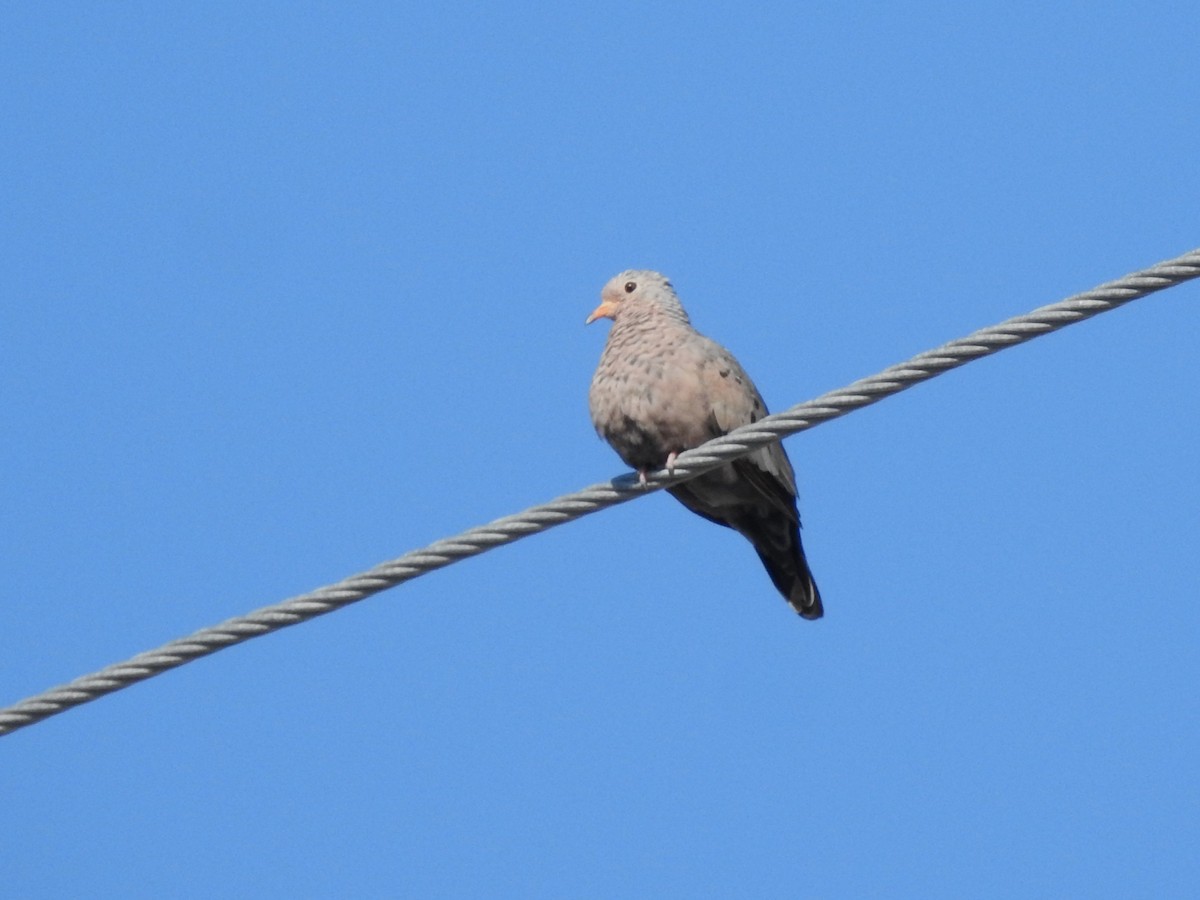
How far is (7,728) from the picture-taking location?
4824mm

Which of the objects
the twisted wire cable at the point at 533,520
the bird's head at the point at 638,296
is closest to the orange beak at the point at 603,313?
the bird's head at the point at 638,296

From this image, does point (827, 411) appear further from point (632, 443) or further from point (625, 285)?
point (625, 285)

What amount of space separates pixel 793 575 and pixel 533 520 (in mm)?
2310

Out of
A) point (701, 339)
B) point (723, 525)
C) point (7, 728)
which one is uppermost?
point (701, 339)

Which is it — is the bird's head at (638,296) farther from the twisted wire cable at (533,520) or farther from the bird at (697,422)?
the twisted wire cable at (533,520)

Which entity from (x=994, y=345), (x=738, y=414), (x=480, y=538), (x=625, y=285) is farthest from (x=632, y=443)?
(x=994, y=345)

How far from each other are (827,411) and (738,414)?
5.89 feet

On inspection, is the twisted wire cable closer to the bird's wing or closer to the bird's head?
the bird's wing

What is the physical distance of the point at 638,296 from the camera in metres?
7.28

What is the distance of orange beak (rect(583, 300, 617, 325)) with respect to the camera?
7.39m

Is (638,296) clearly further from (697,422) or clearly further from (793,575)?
(793,575)

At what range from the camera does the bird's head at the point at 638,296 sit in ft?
23.7

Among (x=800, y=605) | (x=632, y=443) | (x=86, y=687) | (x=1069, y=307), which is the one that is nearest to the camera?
(x=1069, y=307)

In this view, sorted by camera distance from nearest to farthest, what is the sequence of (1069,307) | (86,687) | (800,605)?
(1069,307)
(86,687)
(800,605)
